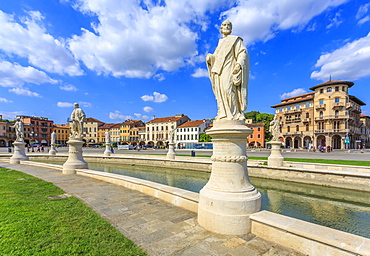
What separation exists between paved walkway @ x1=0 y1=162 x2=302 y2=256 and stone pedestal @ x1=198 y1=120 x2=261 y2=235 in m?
0.19

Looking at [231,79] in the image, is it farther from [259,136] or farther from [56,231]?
[259,136]

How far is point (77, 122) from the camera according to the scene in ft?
34.5

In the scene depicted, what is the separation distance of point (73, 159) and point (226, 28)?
387 inches

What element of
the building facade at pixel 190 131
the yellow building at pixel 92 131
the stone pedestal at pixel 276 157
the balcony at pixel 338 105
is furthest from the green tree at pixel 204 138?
the yellow building at pixel 92 131

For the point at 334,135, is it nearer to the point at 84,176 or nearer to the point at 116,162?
the point at 116,162

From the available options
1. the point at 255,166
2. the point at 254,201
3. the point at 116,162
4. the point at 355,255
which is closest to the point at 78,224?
the point at 254,201

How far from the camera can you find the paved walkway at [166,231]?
9.53ft

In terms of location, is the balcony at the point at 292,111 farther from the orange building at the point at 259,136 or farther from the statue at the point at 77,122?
the statue at the point at 77,122

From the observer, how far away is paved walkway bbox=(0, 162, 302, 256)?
9.53 feet

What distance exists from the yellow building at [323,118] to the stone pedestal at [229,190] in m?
47.2

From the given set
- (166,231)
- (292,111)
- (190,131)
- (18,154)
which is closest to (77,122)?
(166,231)

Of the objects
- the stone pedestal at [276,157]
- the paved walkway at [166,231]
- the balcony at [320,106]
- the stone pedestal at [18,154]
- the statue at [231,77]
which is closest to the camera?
the paved walkway at [166,231]

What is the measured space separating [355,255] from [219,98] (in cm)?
309

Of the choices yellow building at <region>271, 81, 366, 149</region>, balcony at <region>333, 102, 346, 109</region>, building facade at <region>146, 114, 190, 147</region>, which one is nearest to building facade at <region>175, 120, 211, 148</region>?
building facade at <region>146, 114, 190, 147</region>
